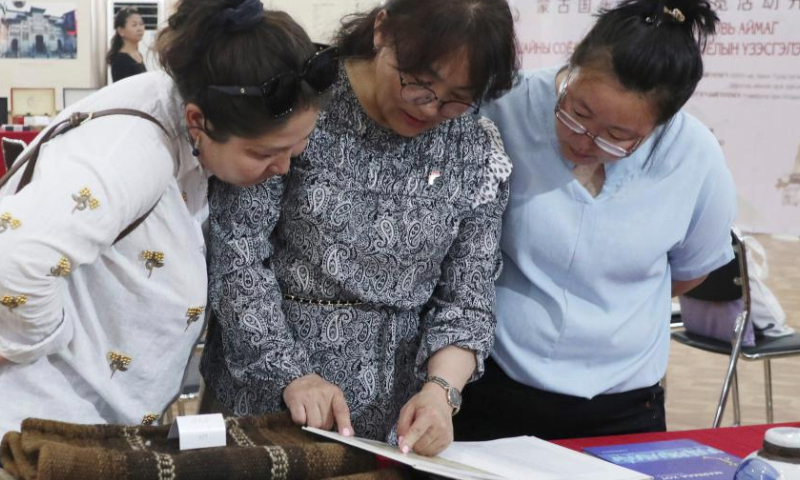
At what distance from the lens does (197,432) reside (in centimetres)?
114

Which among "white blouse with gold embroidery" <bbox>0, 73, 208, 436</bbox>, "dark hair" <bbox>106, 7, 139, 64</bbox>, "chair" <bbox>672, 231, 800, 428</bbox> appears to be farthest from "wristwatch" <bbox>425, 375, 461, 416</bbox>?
"dark hair" <bbox>106, 7, 139, 64</bbox>

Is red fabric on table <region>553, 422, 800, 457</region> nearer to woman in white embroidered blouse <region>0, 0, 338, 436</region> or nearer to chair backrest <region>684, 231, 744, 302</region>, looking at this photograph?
woman in white embroidered blouse <region>0, 0, 338, 436</region>

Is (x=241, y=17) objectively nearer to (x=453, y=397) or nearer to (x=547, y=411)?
(x=453, y=397)

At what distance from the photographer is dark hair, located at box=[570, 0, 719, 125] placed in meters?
1.47

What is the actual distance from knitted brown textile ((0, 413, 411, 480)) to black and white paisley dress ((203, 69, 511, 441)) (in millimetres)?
244

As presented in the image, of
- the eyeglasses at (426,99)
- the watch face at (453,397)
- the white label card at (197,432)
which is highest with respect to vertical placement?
the eyeglasses at (426,99)

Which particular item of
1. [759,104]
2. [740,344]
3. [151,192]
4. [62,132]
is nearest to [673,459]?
[151,192]

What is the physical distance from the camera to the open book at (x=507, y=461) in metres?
1.22

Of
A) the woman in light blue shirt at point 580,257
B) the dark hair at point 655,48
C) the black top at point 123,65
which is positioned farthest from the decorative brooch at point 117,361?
the black top at point 123,65

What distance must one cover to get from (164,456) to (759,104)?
129 inches

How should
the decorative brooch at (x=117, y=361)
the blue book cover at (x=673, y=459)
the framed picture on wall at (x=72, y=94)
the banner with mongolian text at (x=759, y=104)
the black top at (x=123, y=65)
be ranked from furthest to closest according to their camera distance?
the framed picture on wall at (x=72, y=94), the black top at (x=123, y=65), the banner with mongolian text at (x=759, y=104), the blue book cover at (x=673, y=459), the decorative brooch at (x=117, y=361)

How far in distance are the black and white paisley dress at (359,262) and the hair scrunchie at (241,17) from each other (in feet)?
0.84

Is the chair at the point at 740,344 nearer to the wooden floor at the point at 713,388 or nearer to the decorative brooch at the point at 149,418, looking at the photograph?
the wooden floor at the point at 713,388

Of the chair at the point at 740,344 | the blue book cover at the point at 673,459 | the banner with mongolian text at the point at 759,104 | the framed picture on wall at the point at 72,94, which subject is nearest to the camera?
the blue book cover at the point at 673,459
